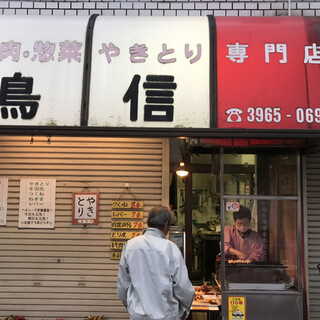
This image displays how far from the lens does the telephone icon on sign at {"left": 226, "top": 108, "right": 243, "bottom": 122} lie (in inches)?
184

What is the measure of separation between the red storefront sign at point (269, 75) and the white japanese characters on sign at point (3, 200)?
11.7 ft

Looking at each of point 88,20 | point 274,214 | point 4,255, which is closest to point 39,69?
point 88,20

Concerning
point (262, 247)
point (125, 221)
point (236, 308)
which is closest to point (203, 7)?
point (125, 221)

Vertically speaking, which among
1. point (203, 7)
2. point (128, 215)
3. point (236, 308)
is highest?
point (203, 7)

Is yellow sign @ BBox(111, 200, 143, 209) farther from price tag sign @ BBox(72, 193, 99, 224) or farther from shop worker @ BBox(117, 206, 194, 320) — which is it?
shop worker @ BBox(117, 206, 194, 320)

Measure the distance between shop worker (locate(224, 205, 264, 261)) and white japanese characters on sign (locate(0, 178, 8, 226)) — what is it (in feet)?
11.2

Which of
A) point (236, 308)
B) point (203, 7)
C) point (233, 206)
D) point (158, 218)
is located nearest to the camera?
point (158, 218)

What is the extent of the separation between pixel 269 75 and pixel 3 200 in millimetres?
4349

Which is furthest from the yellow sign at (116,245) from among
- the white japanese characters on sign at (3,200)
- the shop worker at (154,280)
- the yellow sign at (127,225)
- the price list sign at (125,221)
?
the shop worker at (154,280)

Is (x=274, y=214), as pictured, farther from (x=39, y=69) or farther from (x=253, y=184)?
(x=39, y=69)

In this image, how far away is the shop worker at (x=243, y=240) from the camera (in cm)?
575

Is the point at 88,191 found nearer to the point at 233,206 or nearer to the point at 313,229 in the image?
the point at 233,206

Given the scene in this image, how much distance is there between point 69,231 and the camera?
6090 mm

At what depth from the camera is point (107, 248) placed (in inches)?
238
